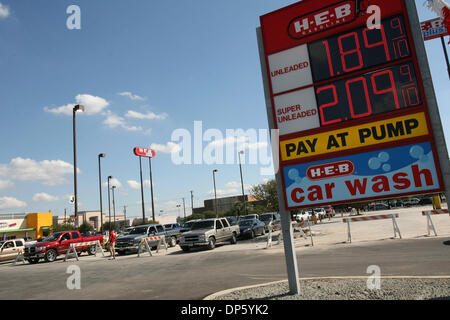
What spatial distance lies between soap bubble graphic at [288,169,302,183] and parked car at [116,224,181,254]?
46.4ft

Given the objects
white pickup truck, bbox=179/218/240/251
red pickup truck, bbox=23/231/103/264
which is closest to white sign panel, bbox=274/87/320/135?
white pickup truck, bbox=179/218/240/251

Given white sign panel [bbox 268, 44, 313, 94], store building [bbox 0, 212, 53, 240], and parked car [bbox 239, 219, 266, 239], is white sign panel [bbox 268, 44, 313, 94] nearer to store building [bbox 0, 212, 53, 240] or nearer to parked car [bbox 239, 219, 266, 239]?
parked car [bbox 239, 219, 266, 239]

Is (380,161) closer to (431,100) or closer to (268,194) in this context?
(431,100)

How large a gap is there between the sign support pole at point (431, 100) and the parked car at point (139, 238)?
16372 millimetres

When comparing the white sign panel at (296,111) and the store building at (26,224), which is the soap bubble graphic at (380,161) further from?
the store building at (26,224)

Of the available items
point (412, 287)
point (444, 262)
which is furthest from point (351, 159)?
point (444, 262)

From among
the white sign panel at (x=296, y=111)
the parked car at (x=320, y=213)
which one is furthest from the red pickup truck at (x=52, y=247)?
the parked car at (x=320, y=213)

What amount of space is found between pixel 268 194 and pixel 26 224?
154ft

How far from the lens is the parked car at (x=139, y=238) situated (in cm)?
2012

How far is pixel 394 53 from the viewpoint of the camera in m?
5.80

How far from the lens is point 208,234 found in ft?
59.0

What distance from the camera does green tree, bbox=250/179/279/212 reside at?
1029 inches
